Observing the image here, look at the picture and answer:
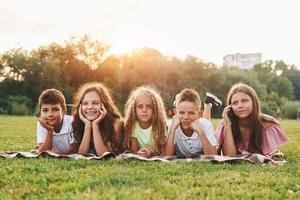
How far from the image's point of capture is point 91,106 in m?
7.17

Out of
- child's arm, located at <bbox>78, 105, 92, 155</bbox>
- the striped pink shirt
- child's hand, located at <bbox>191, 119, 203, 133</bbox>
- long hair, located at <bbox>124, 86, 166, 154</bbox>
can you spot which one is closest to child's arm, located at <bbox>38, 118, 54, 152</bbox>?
child's arm, located at <bbox>78, 105, 92, 155</bbox>

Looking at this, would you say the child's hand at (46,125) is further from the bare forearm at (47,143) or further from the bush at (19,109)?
the bush at (19,109)

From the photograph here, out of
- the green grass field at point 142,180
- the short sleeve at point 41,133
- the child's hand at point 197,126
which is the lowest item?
the green grass field at point 142,180

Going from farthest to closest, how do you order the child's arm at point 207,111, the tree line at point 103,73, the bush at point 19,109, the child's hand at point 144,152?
the tree line at point 103,73 → the bush at point 19,109 → the child's arm at point 207,111 → the child's hand at point 144,152

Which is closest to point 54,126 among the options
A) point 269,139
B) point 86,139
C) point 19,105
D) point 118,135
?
point 86,139

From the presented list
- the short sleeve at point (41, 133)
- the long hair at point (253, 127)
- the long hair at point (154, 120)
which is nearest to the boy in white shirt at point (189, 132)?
the long hair at point (154, 120)

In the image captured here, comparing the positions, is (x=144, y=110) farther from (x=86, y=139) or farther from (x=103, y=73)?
(x=103, y=73)

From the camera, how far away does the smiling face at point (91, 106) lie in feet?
23.4

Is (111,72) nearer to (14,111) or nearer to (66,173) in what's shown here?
(14,111)

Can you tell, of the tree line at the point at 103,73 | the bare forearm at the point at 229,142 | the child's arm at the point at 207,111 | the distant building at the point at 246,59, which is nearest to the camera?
the bare forearm at the point at 229,142

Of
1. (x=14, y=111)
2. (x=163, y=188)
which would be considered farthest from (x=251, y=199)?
(x=14, y=111)

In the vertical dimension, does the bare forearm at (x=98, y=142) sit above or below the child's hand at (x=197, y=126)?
below

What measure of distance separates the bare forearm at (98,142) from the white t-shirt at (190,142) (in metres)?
1.06

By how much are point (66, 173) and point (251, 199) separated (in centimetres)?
214
